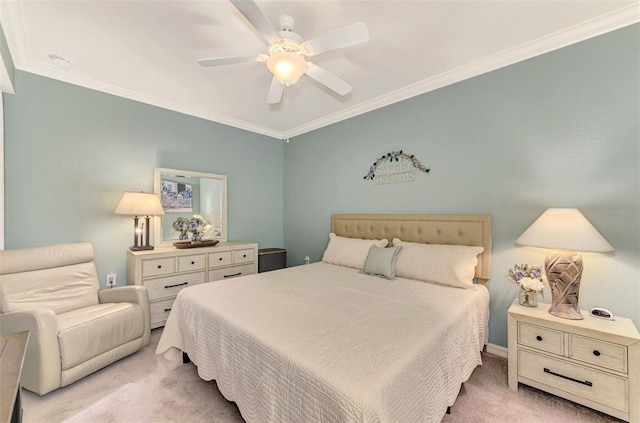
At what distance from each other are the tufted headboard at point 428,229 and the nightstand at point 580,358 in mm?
603

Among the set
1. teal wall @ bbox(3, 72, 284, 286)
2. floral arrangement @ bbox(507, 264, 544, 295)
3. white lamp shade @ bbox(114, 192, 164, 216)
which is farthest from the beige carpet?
white lamp shade @ bbox(114, 192, 164, 216)

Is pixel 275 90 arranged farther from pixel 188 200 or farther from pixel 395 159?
pixel 188 200

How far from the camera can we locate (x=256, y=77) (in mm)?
2672

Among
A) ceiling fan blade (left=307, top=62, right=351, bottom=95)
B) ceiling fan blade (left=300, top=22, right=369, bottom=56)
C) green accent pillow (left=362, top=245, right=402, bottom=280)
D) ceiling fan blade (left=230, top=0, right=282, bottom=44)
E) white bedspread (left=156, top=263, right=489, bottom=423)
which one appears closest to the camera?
white bedspread (left=156, top=263, right=489, bottom=423)

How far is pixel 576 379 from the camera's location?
5.52 feet

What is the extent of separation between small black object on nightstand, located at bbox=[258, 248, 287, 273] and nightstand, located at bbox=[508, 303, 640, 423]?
299cm

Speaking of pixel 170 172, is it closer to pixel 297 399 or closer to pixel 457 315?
pixel 297 399

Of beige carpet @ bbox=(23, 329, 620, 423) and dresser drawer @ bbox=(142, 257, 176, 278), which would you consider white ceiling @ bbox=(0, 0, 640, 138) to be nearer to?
dresser drawer @ bbox=(142, 257, 176, 278)

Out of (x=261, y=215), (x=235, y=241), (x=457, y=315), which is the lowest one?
(x=457, y=315)

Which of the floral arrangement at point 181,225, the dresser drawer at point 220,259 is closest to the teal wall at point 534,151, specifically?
the dresser drawer at point 220,259

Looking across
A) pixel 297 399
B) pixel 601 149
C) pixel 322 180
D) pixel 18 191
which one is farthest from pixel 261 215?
pixel 601 149

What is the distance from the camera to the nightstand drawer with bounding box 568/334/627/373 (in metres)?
1.56

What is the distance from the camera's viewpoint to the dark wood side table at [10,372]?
78cm

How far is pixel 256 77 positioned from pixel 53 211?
2443mm
